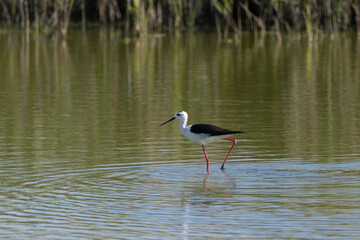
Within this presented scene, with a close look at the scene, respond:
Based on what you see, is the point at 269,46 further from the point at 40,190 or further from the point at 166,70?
the point at 40,190

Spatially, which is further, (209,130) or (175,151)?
(175,151)

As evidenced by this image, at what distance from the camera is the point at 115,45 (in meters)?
24.7

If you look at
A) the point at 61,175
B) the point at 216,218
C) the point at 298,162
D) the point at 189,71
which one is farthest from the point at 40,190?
the point at 189,71

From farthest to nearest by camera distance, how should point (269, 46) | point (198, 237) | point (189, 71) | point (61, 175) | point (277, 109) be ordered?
point (269, 46) < point (189, 71) < point (277, 109) < point (61, 175) < point (198, 237)

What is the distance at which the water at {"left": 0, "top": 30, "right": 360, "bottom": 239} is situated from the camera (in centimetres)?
657

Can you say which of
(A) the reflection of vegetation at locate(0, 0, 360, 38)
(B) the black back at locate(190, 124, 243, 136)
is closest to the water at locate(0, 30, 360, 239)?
(B) the black back at locate(190, 124, 243, 136)

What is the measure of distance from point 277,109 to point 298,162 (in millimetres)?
4117

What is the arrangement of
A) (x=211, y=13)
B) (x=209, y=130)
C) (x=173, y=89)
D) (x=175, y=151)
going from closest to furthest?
(x=209, y=130), (x=175, y=151), (x=173, y=89), (x=211, y=13)

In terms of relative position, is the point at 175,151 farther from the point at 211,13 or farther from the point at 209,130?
the point at 211,13

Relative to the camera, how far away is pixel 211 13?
3092 cm

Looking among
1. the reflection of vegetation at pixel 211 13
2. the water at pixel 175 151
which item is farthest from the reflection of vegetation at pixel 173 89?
the reflection of vegetation at pixel 211 13

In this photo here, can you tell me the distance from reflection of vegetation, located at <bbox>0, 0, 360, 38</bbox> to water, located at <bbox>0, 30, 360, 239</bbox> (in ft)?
14.2

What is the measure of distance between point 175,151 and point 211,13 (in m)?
21.6

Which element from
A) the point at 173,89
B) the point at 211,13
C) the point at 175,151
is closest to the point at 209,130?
the point at 175,151
